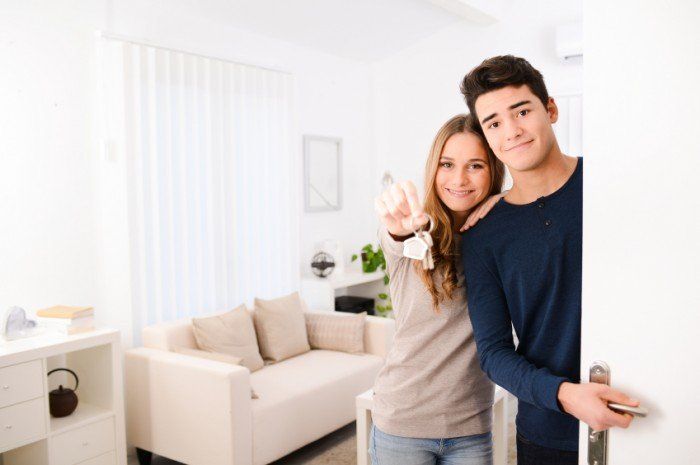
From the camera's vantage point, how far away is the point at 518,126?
122cm

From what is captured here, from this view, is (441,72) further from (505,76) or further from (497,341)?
(497,341)

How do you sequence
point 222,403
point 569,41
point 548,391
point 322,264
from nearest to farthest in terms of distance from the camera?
point 548,391 < point 222,403 < point 569,41 < point 322,264

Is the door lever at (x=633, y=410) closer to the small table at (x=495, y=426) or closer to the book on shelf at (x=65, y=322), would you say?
the small table at (x=495, y=426)

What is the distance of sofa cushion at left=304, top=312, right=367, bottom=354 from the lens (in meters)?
3.91

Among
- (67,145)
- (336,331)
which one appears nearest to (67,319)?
(67,145)

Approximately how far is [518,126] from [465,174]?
25cm

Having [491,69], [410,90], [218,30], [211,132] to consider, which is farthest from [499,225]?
[410,90]

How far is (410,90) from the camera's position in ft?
17.7

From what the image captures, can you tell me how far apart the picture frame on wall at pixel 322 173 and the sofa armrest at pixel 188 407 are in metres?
2.04

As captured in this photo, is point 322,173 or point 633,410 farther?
point 322,173

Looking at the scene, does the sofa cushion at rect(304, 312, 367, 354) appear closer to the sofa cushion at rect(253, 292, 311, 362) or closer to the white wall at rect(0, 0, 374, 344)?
the sofa cushion at rect(253, 292, 311, 362)

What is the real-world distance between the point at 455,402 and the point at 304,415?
1.94 m

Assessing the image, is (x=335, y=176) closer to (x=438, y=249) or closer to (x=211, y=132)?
(x=211, y=132)

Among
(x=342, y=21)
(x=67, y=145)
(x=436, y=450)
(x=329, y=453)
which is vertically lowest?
(x=329, y=453)
